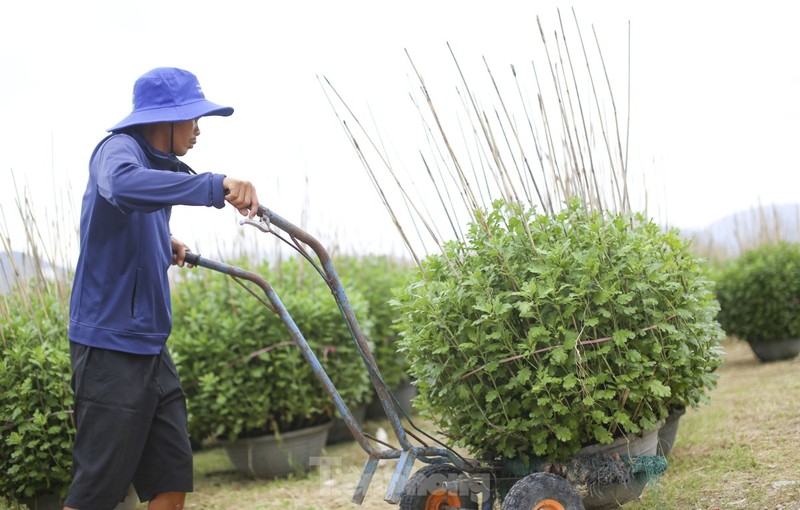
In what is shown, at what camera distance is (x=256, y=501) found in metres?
4.84

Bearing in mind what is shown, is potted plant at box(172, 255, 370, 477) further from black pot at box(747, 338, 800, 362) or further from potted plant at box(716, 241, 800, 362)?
black pot at box(747, 338, 800, 362)

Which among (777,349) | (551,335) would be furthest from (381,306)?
(777,349)

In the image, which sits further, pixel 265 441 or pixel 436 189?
pixel 265 441

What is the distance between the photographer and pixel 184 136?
298 cm

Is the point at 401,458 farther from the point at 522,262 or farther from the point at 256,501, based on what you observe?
the point at 256,501

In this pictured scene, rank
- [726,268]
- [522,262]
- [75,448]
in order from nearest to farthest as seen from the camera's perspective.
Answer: [75,448], [522,262], [726,268]

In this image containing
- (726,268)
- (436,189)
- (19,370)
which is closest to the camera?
(436,189)

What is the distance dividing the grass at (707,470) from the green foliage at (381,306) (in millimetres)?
579

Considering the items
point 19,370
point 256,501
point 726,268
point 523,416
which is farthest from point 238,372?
point 726,268

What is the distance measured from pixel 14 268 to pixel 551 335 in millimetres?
3128

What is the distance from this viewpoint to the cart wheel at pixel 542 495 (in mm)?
2846

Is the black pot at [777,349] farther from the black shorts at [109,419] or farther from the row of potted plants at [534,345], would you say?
the black shorts at [109,419]

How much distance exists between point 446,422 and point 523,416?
1.24 ft

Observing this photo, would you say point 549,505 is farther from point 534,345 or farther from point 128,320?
point 128,320
